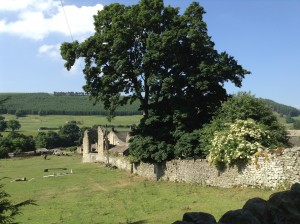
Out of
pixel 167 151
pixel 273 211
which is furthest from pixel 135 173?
pixel 273 211

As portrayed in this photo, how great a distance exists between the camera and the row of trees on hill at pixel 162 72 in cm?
3086

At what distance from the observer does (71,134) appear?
137m

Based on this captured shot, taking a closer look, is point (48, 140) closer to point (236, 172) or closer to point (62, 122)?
point (62, 122)

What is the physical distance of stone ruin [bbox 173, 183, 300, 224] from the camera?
18.2ft

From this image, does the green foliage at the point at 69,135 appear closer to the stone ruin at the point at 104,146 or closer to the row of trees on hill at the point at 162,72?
the stone ruin at the point at 104,146

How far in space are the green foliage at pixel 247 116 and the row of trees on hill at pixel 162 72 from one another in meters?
0.15

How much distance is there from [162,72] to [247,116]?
9.02 m

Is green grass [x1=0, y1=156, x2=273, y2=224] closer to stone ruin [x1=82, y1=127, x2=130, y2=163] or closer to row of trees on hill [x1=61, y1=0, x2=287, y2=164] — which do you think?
row of trees on hill [x1=61, y1=0, x2=287, y2=164]

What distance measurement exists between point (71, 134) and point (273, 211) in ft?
441

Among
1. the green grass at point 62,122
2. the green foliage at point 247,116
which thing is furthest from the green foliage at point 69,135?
the green foliage at point 247,116

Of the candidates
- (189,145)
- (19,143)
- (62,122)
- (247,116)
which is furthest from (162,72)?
(62,122)

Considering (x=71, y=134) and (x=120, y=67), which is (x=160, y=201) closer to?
(x=120, y=67)

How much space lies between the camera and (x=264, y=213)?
596 centimetres

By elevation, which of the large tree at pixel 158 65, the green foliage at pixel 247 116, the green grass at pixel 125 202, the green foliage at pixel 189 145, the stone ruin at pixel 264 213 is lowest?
the green grass at pixel 125 202
